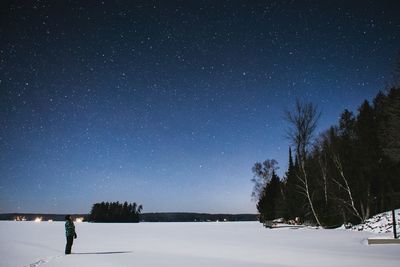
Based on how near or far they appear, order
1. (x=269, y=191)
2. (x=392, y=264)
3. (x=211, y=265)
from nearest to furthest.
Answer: (x=392, y=264) → (x=211, y=265) → (x=269, y=191)

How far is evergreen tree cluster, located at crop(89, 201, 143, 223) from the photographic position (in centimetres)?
18262

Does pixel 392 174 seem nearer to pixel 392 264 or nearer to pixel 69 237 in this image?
pixel 392 264

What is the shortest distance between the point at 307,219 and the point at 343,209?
9.63 meters

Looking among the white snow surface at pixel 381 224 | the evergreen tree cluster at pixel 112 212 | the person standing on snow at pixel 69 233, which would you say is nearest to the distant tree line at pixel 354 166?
the white snow surface at pixel 381 224

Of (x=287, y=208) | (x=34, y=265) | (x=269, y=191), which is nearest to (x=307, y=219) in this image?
(x=287, y=208)

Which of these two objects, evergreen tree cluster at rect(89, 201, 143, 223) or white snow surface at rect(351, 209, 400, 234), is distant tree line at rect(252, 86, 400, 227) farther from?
evergreen tree cluster at rect(89, 201, 143, 223)

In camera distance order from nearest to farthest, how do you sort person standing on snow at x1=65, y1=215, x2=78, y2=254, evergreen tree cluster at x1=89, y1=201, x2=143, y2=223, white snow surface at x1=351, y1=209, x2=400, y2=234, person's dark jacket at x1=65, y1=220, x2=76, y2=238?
person standing on snow at x1=65, y1=215, x2=78, y2=254
person's dark jacket at x1=65, y1=220, x2=76, y2=238
white snow surface at x1=351, y1=209, x2=400, y2=234
evergreen tree cluster at x1=89, y1=201, x2=143, y2=223

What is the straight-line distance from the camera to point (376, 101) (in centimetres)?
4231

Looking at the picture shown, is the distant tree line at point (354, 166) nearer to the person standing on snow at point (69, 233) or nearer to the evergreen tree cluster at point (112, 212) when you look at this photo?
the person standing on snow at point (69, 233)

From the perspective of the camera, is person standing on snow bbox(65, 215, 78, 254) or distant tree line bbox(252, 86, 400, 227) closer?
person standing on snow bbox(65, 215, 78, 254)

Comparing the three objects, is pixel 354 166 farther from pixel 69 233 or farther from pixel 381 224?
pixel 69 233

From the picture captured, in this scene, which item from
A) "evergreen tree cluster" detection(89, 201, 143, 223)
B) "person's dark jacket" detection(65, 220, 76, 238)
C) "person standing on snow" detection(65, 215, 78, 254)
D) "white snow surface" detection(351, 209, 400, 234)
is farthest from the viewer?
"evergreen tree cluster" detection(89, 201, 143, 223)

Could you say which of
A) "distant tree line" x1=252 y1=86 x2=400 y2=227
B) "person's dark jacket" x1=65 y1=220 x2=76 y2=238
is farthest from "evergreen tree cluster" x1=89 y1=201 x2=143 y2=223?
"person's dark jacket" x1=65 y1=220 x2=76 y2=238

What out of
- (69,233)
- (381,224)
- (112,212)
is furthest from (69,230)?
(112,212)
